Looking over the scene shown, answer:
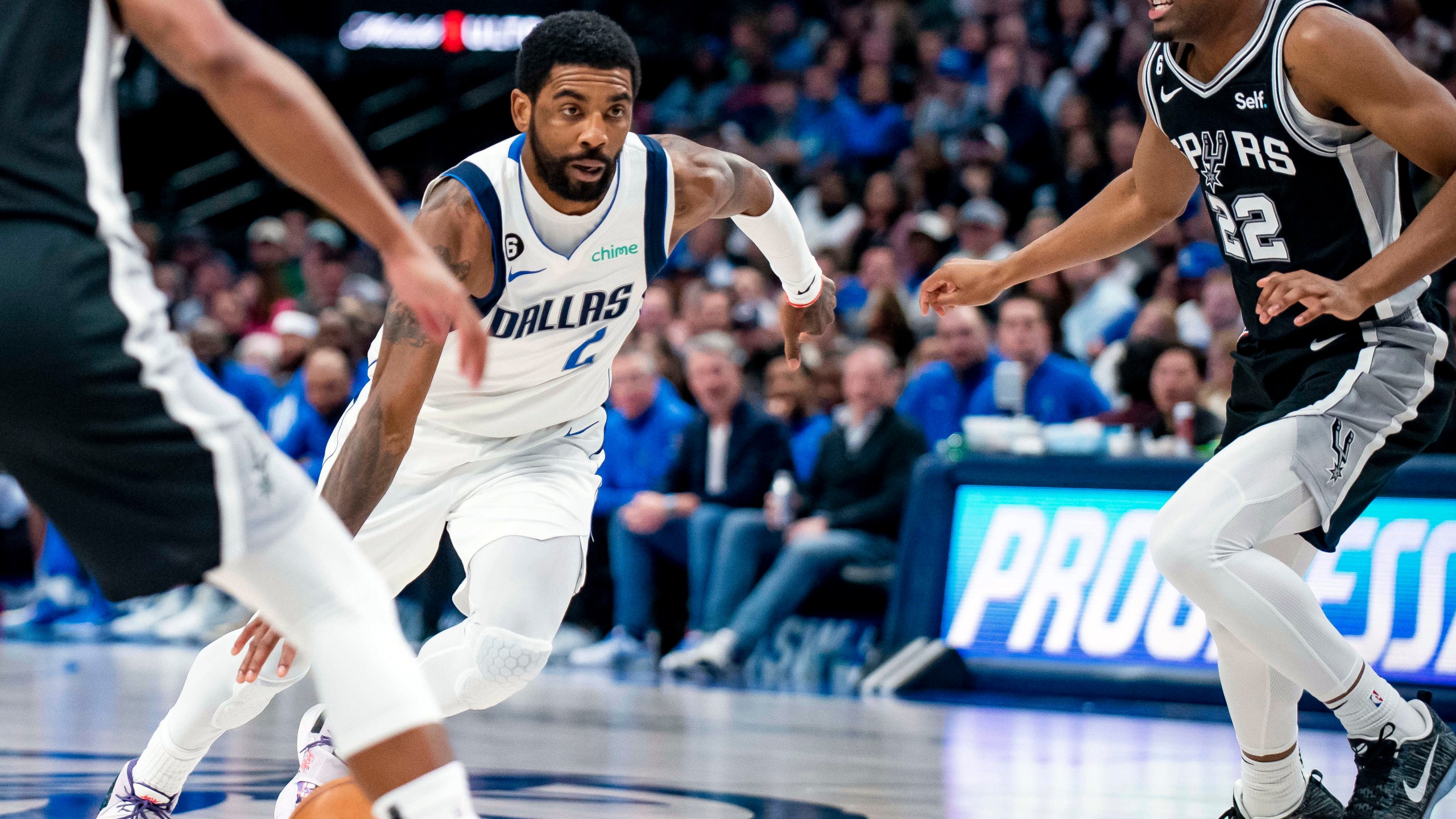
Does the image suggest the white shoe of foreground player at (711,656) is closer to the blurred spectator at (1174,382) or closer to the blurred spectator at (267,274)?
the blurred spectator at (1174,382)

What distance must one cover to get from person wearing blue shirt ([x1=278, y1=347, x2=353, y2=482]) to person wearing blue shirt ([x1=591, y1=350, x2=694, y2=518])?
1.73 m

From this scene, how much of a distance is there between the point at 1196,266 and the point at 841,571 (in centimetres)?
314

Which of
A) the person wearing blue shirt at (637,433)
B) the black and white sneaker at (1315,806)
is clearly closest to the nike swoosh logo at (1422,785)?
the black and white sneaker at (1315,806)

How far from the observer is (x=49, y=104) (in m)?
2.28

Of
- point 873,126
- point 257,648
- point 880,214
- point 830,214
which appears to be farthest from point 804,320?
point 873,126

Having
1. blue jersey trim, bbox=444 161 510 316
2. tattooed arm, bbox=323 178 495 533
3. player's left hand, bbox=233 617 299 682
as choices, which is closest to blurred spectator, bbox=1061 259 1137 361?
blue jersey trim, bbox=444 161 510 316

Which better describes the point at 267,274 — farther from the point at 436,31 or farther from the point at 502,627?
the point at 502,627

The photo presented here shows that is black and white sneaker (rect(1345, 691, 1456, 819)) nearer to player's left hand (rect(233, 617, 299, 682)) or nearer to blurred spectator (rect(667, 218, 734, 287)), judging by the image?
player's left hand (rect(233, 617, 299, 682))

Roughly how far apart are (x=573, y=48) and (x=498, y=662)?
151 cm

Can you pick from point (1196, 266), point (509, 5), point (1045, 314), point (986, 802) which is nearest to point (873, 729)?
point (986, 802)

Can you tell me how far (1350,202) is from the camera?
12.5 ft

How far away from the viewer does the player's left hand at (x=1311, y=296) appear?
3539 mm

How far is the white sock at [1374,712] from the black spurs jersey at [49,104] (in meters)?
3.02

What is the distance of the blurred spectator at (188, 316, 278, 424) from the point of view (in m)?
11.0
